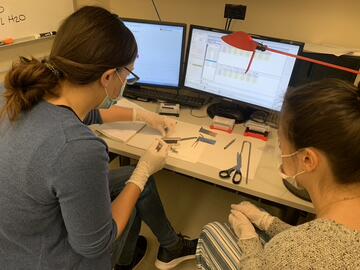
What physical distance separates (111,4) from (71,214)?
1.53m

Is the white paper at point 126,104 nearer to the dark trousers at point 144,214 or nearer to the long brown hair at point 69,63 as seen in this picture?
the dark trousers at point 144,214

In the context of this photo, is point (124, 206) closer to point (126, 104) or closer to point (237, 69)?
point (126, 104)

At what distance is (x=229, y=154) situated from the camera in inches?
54.2

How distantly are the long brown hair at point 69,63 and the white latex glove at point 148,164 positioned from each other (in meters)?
0.44

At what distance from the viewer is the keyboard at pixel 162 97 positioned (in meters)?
1.72

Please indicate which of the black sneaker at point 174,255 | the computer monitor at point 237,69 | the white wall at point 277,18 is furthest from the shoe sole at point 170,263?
the white wall at point 277,18

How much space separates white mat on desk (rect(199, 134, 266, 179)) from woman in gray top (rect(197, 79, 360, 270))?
1.23 ft

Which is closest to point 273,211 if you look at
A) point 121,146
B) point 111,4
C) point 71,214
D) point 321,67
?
point 321,67

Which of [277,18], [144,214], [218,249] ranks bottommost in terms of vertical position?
[144,214]

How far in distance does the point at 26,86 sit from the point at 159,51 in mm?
876

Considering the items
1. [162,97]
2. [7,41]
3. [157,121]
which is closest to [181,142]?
[157,121]

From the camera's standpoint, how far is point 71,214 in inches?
33.5

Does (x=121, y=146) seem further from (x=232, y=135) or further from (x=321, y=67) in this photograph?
(x=321, y=67)

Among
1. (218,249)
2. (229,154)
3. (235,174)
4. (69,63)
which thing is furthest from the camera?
(229,154)
